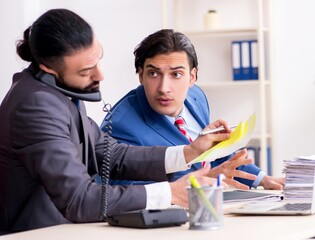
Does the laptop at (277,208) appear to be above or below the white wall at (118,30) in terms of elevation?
below

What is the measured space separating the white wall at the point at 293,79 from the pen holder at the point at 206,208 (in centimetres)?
390

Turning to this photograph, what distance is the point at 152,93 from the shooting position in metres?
3.01

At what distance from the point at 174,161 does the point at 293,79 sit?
11.2 ft

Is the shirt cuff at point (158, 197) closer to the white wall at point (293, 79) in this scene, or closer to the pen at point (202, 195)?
the pen at point (202, 195)

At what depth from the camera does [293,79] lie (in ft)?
18.9

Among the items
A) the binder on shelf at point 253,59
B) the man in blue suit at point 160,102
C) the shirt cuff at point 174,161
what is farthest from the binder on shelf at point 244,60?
the shirt cuff at point 174,161

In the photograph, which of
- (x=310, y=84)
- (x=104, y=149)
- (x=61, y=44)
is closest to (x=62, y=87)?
(x=61, y=44)

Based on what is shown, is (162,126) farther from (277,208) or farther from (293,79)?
(293,79)

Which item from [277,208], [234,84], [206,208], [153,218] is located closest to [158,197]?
[153,218]

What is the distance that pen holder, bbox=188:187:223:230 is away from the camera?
1812mm

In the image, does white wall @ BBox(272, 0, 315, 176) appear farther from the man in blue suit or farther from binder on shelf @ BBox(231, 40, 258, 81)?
the man in blue suit

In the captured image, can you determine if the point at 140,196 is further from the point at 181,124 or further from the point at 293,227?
the point at 181,124

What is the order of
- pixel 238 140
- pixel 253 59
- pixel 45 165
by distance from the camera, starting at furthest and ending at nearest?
pixel 253 59
pixel 238 140
pixel 45 165

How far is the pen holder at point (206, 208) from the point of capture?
1.81 m
